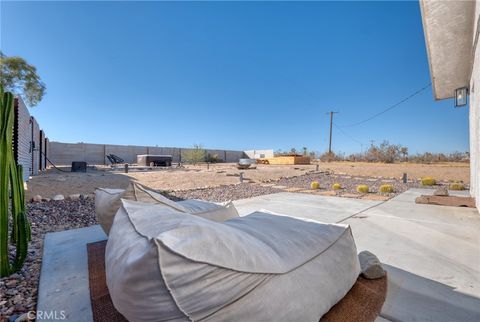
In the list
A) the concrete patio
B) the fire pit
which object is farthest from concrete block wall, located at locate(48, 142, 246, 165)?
the concrete patio

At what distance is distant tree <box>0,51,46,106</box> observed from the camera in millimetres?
16094

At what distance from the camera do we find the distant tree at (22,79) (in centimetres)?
1609

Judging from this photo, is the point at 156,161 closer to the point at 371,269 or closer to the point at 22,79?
the point at 22,79

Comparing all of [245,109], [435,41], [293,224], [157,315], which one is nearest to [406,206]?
[435,41]

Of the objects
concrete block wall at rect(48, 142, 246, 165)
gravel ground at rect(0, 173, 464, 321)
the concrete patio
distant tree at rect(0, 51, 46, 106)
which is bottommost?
gravel ground at rect(0, 173, 464, 321)

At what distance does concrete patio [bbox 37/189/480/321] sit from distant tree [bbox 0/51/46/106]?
1941cm

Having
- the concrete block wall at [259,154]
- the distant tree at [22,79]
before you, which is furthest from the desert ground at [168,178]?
the concrete block wall at [259,154]

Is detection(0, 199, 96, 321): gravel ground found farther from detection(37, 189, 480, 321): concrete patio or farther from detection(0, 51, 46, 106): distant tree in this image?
detection(0, 51, 46, 106): distant tree

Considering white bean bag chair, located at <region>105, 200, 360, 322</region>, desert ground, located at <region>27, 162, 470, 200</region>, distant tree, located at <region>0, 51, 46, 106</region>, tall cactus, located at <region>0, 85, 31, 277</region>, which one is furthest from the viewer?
distant tree, located at <region>0, 51, 46, 106</region>

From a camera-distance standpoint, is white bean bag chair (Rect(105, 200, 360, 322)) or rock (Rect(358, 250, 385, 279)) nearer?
white bean bag chair (Rect(105, 200, 360, 322))

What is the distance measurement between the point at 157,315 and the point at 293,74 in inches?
953

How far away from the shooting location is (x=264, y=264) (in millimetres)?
907

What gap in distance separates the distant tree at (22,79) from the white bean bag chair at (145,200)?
19.5 m

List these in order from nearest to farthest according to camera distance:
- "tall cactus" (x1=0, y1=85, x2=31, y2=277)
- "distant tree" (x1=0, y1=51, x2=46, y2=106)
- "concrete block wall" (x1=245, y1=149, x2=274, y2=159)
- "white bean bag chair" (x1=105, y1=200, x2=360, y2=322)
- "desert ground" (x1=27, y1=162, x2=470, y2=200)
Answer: "white bean bag chair" (x1=105, y1=200, x2=360, y2=322)
"tall cactus" (x1=0, y1=85, x2=31, y2=277)
"desert ground" (x1=27, y1=162, x2=470, y2=200)
"distant tree" (x1=0, y1=51, x2=46, y2=106)
"concrete block wall" (x1=245, y1=149, x2=274, y2=159)
